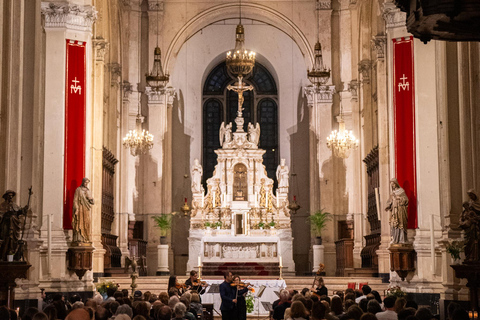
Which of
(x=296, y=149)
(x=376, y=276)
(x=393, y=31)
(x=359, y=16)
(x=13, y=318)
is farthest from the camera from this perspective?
(x=296, y=149)

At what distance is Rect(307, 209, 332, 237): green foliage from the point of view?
27812 millimetres

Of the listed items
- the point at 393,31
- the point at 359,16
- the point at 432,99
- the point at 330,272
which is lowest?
the point at 330,272


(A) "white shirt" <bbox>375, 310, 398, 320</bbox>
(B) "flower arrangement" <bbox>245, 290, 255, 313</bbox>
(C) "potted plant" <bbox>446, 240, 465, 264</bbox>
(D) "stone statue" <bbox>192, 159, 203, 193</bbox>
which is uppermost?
(D) "stone statue" <bbox>192, 159, 203, 193</bbox>

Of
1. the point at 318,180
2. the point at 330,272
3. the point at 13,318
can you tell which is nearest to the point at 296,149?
the point at 318,180

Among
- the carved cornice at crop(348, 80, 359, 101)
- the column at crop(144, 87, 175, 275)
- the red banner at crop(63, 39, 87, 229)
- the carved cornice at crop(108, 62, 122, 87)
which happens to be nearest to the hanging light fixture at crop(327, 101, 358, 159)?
the carved cornice at crop(348, 80, 359, 101)

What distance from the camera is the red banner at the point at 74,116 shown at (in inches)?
735

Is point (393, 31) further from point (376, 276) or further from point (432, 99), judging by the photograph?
point (376, 276)

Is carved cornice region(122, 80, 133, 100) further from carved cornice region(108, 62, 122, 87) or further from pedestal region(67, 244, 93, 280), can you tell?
pedestal region(67, 244, 93, 280)

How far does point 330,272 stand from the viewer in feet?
92.3

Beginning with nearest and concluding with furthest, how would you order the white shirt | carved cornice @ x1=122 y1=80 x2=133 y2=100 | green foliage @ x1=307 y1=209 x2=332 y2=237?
the white shirt, green foliage @ x1=307 y1=209 x2=332 y2=237, carved cornice @ x1=122 y1=80 x2=133 y2=100

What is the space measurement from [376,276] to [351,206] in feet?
17.4

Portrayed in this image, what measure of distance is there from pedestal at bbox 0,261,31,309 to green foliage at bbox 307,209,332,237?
1725cm

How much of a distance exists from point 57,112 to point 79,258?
3324 mm

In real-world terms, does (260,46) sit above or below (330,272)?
above
